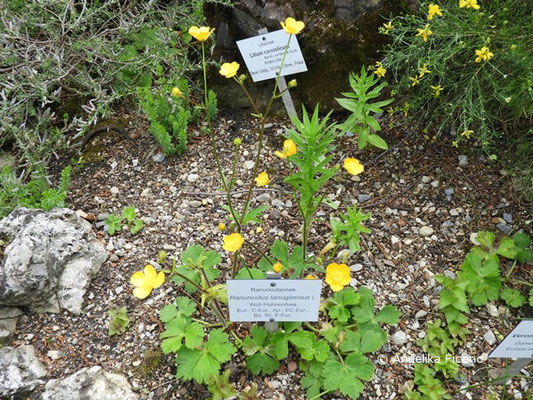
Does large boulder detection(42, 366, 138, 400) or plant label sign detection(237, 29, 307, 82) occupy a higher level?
plant label sign detection(237, 29, 307, 82)

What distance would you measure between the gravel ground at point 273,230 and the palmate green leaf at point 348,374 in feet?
0.58

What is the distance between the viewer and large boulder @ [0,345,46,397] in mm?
1915

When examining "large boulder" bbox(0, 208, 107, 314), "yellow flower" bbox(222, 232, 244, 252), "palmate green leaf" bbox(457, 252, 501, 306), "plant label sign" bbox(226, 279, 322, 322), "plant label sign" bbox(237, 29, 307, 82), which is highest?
"plant label sign" bbox(237, 29, 307, 82)

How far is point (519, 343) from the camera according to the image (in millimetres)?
1688

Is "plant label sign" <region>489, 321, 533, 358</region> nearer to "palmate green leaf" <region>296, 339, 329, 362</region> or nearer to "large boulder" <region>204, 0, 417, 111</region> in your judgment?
"palmate green leaf" <region>296, 339, 329, 362</region>

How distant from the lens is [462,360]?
2.06 m

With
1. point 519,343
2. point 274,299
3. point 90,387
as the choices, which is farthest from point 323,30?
point 90,387

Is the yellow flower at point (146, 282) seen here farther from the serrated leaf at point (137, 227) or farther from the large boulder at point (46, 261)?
the serrated leaf at point (137, 227)

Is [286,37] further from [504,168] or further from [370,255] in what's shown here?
[504,168]

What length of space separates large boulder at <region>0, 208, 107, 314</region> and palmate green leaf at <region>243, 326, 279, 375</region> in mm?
868

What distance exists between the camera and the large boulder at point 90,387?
189cm

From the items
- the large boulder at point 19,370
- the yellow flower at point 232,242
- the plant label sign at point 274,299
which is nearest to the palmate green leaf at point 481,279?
the plant label sign at point 274,299

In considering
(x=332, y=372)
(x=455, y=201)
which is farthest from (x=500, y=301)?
(x=332, y=372)

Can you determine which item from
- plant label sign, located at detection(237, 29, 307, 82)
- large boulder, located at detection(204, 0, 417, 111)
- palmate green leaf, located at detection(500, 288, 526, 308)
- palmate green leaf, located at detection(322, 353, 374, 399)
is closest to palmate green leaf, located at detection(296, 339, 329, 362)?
palmate green leaf, located at detection(322, 353, 374, 399)
